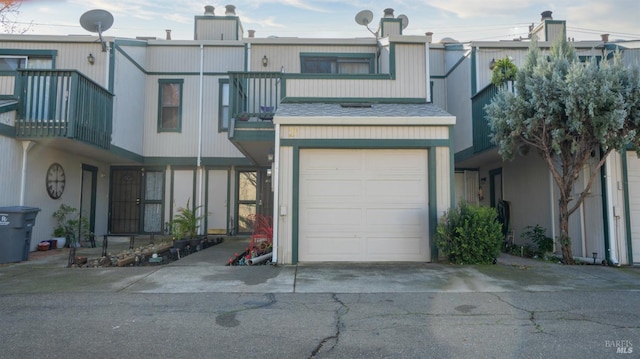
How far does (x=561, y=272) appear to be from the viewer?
6391 millimetres

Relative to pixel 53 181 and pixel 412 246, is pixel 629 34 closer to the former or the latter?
pixel 412 246

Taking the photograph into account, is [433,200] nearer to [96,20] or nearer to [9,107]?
[9,107]

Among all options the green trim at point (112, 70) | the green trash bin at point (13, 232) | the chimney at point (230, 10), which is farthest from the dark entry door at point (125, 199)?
the chimney at point (230, 10)

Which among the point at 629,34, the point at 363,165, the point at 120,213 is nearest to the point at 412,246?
the point at 363,165

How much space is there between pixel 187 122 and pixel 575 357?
37.0ft

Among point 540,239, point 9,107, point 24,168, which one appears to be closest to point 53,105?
point 9,107

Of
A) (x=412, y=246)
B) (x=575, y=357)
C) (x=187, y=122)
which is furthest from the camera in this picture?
(x=187, y=122)

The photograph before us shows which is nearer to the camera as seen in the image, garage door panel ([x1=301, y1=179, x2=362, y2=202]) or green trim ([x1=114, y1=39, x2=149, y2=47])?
garage door panel ([x1=301, y1=179, x2=362, y2=202])

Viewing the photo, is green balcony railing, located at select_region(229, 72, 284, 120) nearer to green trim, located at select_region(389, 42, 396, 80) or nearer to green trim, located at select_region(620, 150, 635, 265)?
green trim, located at select_region(389, 42, 396, 80)

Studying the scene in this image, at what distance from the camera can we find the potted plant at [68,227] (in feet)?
30.9

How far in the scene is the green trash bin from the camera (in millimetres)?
7004

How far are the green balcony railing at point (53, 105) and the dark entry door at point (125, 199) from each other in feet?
11.0

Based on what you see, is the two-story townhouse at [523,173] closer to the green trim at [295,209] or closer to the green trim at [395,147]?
the green trim at [395,147]

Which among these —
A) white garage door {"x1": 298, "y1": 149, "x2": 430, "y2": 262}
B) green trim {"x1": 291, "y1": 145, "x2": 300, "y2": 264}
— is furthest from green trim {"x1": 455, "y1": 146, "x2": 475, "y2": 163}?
green trim {"x1": 291, "y1": 145, "x2": 300, "y2": 264}
